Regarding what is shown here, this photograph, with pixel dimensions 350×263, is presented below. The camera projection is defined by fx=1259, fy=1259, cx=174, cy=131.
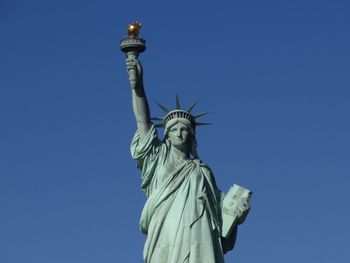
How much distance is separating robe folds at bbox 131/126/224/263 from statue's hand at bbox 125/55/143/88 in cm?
125

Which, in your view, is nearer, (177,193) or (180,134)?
(177,193)

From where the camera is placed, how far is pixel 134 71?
32.1m

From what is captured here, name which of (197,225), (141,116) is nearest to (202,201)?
(197,225)

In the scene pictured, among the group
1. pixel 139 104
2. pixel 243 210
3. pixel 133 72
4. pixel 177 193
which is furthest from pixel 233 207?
pixel 133 72

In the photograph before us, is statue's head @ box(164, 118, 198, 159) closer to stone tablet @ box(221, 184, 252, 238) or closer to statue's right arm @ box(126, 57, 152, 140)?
statue's right arm @ box(126, 57, 152, 140)

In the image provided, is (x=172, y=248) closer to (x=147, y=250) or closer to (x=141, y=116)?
(x=147, y=250)

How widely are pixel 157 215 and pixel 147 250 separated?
92 centimetres

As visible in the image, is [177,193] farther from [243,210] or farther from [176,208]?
[243,210]

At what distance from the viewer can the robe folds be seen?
99.0 ft

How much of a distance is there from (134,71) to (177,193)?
11.2ft

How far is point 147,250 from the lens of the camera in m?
30.5

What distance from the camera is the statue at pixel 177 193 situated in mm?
30281

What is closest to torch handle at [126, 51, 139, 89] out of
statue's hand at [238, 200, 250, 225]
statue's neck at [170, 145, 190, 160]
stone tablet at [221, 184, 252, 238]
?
statue's neck at [170, 145, 190, 160]

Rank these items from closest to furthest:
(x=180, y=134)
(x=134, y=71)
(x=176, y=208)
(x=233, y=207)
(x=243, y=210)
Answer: (x=176, y=208), (x=243, y=210), (x=233, y=207), (x=180, y=134), (x=134, y=71)
